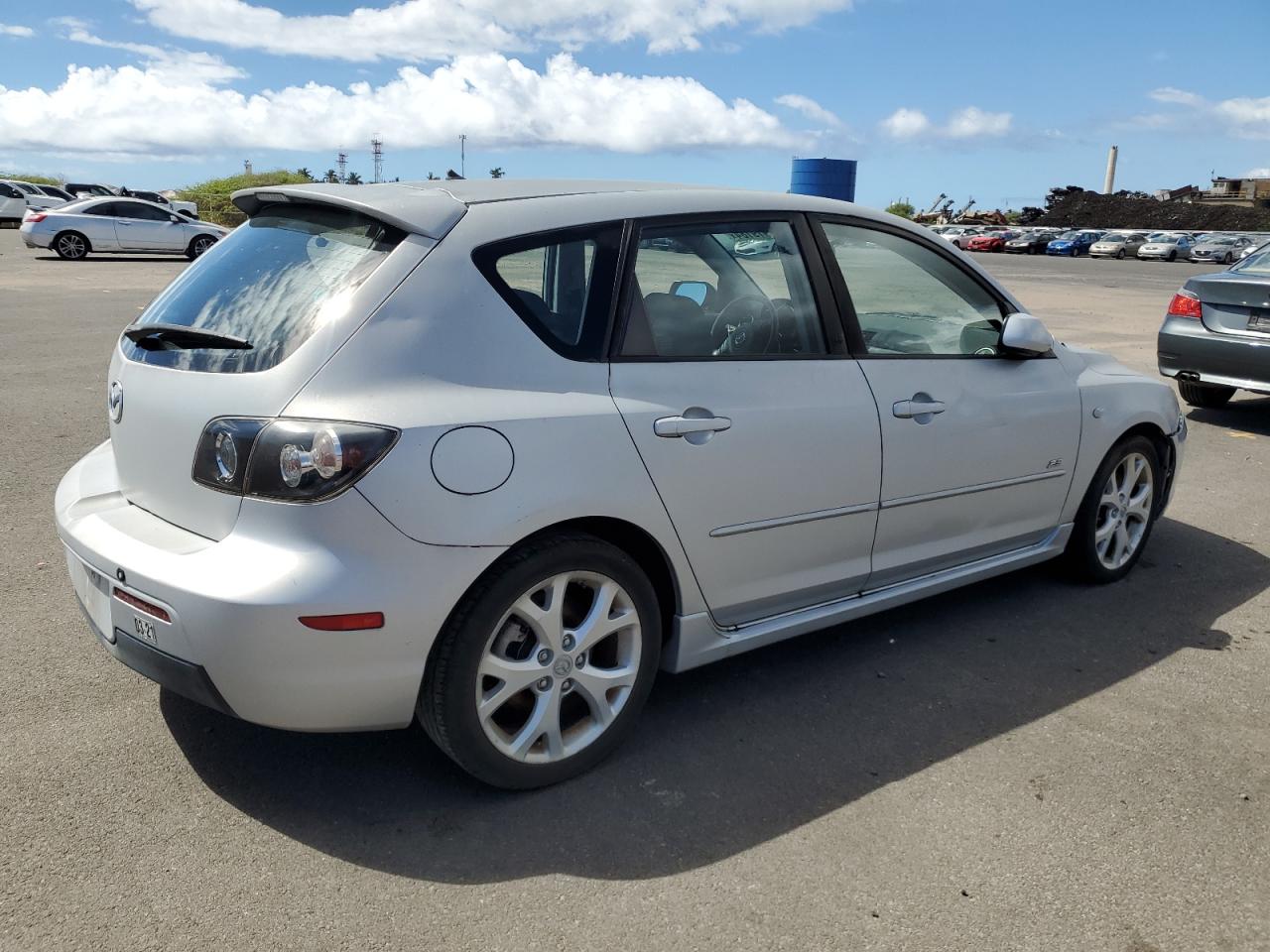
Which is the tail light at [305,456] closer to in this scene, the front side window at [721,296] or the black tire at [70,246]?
the front side window at [721,296]

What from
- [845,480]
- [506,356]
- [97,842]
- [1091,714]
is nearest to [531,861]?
[97,842]

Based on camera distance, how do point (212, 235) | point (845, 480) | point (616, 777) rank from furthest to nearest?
point (212, 235) < point (845, 480) < point (616, 777)

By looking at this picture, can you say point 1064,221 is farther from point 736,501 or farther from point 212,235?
point 736,501

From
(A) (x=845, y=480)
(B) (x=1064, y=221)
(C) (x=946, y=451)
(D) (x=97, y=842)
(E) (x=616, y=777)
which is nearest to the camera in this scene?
(D) (x=97, y=842)

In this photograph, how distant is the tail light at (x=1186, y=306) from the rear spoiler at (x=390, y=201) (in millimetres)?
7521

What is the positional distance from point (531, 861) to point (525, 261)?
162cm

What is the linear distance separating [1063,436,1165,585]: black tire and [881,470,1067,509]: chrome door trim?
1.05 feet

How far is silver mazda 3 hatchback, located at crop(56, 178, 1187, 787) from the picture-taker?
9.01 ft

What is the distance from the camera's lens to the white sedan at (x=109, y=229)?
24.8 metres

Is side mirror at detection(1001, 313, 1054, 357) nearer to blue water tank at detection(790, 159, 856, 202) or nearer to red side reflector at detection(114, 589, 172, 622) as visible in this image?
red side reflector at detection(114, 589, 172, 622)

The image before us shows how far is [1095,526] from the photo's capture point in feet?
16.0

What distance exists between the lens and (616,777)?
10.7 ft

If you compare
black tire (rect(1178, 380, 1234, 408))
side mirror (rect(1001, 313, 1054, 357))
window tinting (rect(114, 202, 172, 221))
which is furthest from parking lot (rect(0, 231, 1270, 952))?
window tinting (rect(114, 202, 172, 221))

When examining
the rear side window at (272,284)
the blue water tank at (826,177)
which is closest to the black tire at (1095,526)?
the rear side window at (272,284)
